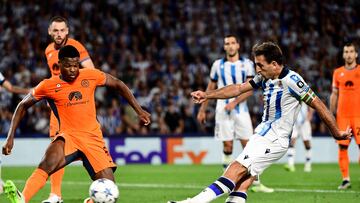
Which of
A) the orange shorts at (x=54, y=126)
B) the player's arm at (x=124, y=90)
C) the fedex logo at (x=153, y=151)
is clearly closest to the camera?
the player's arm at (x=124, y=90)

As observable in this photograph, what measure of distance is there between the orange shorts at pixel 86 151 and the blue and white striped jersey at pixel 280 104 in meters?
1.80

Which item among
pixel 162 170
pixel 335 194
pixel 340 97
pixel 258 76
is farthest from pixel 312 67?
pixel 258 76

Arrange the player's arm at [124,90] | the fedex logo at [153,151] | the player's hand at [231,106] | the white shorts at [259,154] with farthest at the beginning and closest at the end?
the fedex logo at [153,151] < the player's hand at [231,106] < the player's arm at [124,90] < the white shorts at [259,154]

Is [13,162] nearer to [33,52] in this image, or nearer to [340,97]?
[33,52]

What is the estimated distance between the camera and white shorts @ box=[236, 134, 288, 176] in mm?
8391

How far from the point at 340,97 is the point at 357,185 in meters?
1.51

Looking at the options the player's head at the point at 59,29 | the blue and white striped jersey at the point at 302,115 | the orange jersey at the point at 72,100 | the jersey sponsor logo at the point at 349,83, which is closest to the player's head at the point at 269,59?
the orange jersey at the point at 72,100

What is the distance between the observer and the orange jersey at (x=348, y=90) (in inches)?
509

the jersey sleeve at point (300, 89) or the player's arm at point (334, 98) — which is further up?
the jersey sleeve at point (300, 89)

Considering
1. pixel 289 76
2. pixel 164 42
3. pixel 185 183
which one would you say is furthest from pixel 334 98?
pixel 164 42

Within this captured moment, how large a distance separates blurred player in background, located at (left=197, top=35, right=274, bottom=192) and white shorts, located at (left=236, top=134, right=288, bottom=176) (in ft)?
13.1

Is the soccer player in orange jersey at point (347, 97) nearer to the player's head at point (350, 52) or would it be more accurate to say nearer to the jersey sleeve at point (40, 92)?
the player's head at point (350, 52)

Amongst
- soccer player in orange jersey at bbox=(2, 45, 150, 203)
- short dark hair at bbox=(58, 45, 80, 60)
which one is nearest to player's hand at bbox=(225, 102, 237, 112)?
soccer player in orange jersey at bbox=(2, 45, 150, 203)

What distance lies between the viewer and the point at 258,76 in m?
8.86
